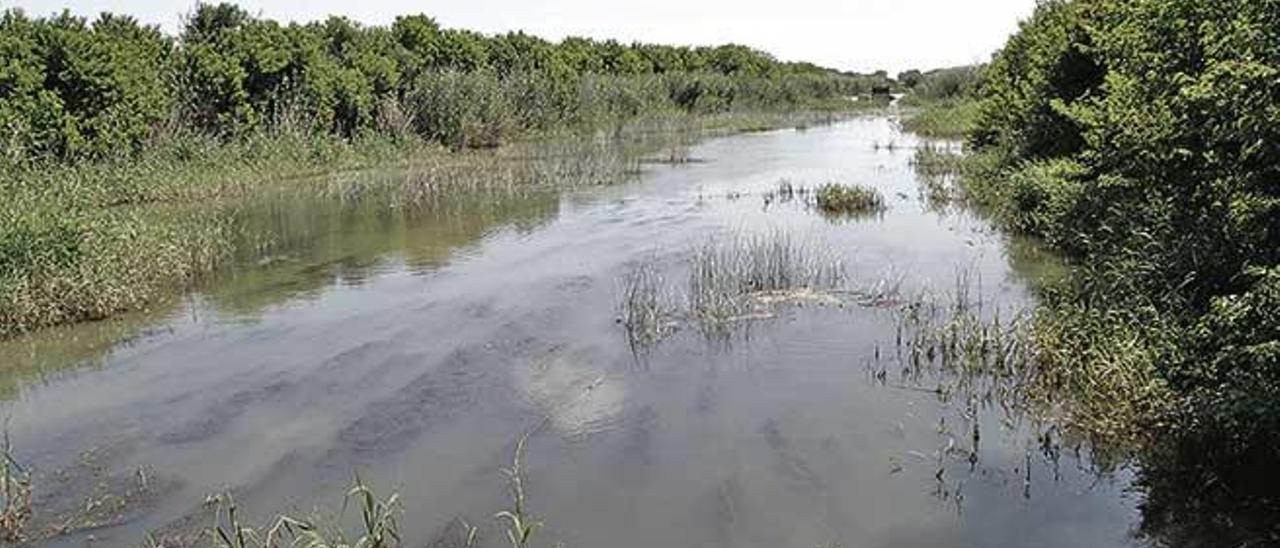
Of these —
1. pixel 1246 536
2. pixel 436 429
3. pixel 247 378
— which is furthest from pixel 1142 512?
pixel 247 378

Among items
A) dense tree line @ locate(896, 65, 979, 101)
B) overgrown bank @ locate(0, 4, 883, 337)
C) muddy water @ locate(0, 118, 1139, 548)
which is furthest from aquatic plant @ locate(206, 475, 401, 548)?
dense tree line @ locate(896, 65, 979, 101)

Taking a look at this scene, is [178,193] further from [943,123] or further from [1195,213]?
[943,123]

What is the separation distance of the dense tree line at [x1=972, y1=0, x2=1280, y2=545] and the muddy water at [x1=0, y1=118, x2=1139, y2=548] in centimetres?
71

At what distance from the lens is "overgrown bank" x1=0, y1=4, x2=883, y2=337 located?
11.4 m

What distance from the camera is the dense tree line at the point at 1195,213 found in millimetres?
5477

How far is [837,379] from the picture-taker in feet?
28.3

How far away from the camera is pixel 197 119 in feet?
78.7

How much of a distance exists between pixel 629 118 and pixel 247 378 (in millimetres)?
32422

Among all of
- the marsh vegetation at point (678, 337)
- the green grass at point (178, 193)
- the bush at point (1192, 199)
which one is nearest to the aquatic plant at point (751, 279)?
the marsh vegetation at point (678, 337)

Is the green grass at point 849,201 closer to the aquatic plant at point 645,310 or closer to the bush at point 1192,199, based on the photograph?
the bush at point 1192,199

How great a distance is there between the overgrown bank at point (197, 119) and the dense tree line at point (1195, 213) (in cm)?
976

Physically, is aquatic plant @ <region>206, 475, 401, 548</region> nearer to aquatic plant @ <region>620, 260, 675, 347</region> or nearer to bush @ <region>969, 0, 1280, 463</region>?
aquatic plant @ <region>620, 260, 675, 347</region>

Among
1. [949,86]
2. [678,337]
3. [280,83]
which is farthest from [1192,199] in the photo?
[949,86]

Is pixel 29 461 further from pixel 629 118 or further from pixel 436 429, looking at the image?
pixel 629 118
